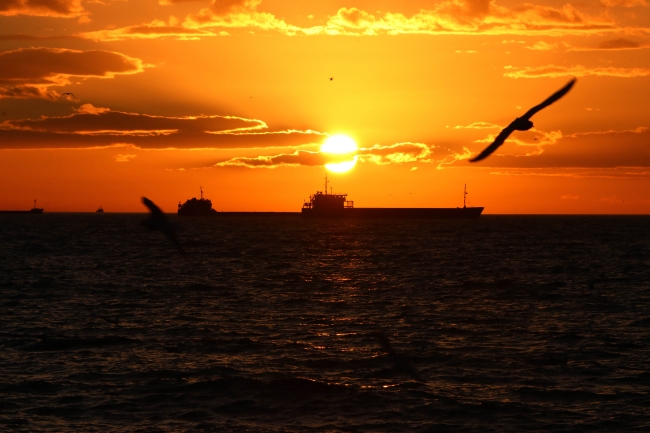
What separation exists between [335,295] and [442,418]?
84.9 feet

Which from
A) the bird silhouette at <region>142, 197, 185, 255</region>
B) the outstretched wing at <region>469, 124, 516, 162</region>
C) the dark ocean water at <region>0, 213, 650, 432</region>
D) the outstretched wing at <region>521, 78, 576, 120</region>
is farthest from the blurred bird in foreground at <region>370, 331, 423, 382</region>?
the bird silhouette at <region>142, 197, 185, 255</region>

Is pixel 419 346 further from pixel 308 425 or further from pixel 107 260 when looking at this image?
pixel 107 260

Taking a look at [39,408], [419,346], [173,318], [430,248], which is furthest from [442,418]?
[430,248]

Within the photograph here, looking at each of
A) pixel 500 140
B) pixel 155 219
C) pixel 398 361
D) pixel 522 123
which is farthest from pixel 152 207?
pixel 398 361

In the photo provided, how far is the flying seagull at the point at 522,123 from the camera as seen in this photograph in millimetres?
13820

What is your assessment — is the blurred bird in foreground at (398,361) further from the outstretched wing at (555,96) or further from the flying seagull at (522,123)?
the outstretched wing at (555,96)

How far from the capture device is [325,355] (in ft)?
88.0

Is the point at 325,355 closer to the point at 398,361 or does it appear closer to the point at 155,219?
the point at 398,361

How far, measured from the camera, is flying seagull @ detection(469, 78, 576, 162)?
13820 mm

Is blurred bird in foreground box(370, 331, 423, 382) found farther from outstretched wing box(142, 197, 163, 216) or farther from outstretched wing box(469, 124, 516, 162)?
outstretched wing box(142, 197, 163, 216)

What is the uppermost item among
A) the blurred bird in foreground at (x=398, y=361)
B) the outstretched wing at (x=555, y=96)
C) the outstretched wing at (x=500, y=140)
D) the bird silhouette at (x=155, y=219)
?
the outstretched wing at (x=555, y=96)

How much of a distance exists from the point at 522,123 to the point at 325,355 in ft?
48.4

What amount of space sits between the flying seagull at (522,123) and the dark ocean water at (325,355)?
28.2 feet

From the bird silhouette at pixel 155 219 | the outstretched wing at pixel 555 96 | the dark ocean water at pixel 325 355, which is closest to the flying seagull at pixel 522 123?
the outstretched wing at pixel 555 96
